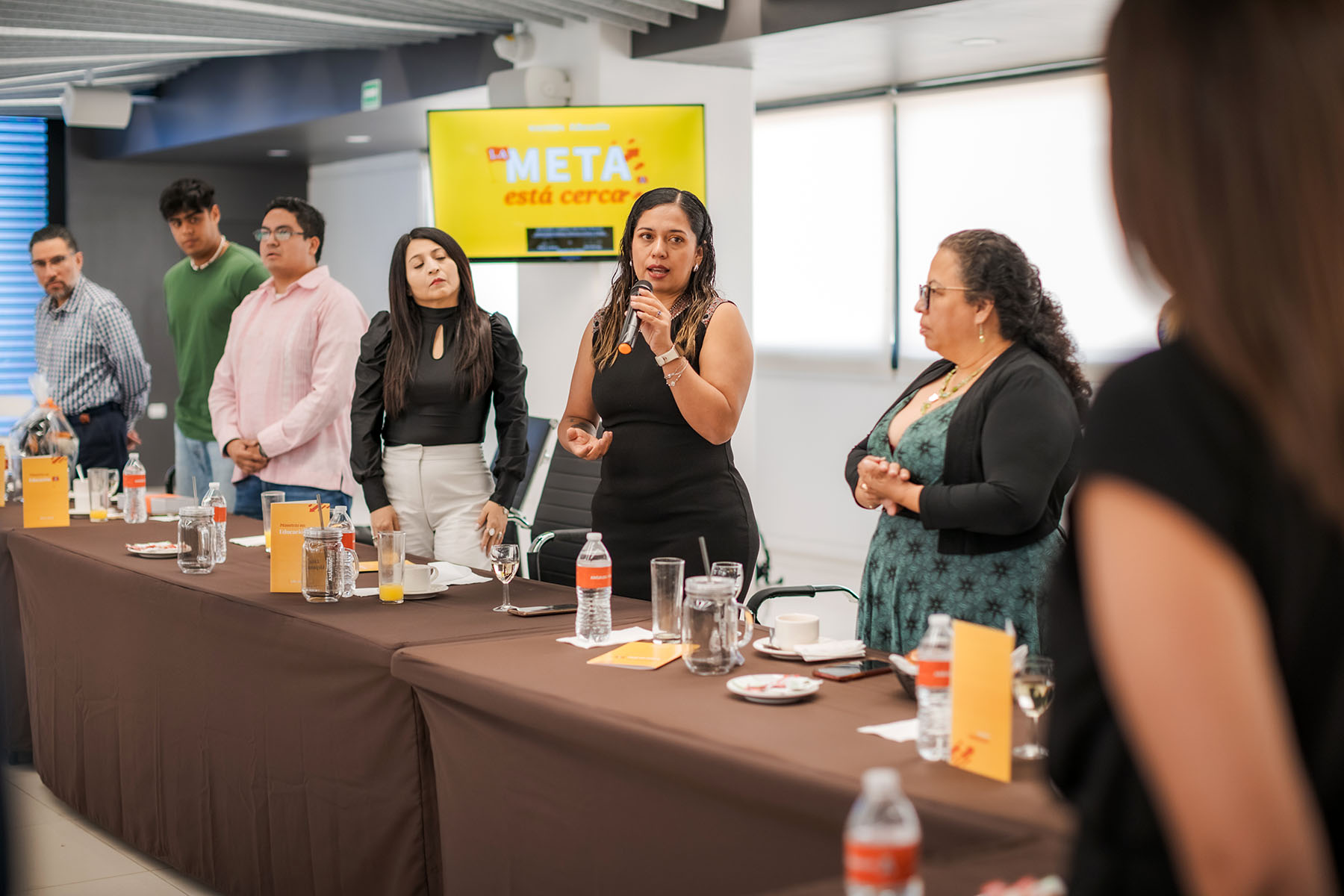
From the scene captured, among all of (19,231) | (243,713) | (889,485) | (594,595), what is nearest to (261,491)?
(243,713)

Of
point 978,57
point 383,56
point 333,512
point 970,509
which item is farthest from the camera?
point 383,56

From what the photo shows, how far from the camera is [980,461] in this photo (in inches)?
95.5

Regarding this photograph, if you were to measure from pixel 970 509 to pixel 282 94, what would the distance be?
236 inches

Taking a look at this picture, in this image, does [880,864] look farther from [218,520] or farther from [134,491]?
[134,491]

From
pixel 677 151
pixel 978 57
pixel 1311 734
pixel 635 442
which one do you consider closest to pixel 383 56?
pixel 677 151

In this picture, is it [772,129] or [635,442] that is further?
[772,129]

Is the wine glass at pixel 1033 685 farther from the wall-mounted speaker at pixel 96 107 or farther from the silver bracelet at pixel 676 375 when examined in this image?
the wall-mounted speaker at pixel 96 107

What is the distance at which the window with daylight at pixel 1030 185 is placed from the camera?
227 inches

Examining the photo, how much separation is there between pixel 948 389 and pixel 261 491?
2.49 m

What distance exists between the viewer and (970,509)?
2340 millimetres

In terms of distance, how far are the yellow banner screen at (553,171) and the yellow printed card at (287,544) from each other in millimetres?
2432

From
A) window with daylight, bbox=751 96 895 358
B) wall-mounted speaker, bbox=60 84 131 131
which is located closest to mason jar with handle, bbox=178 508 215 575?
window with daylight, bbox=751 96 895 358

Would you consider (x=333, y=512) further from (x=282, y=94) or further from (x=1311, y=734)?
(x=282, y=94)

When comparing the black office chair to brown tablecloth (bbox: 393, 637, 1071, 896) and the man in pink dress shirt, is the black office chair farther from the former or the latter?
brown tablecloth (bbox: 393, 637, 1071, 896)
